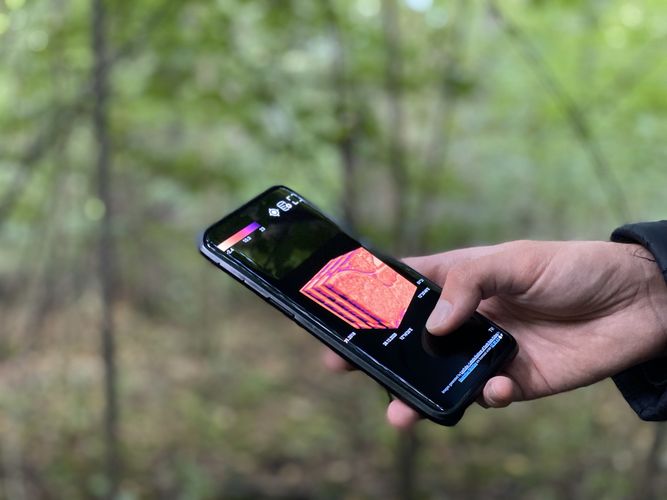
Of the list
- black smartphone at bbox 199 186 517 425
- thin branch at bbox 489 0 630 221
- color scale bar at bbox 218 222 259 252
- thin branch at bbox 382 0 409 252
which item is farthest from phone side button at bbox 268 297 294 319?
thin branch at bbox 382 0 409 252

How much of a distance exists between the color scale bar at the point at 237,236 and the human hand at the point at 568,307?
37 cm

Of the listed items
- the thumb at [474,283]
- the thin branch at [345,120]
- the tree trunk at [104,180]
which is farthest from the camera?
the thin branch at [345,120]

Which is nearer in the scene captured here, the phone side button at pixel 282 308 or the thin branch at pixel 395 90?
the phone side button at pixel 282 308

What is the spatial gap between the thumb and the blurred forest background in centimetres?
124

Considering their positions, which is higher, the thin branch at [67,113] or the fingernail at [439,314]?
the thin branch at [67,113]

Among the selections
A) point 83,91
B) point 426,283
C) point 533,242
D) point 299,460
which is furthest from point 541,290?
point 299,460

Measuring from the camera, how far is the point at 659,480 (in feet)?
12.9

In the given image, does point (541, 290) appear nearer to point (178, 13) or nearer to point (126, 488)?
point (178, 13)

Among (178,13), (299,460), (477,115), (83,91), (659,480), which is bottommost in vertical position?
(299,460)

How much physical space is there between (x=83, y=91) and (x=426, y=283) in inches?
73.3

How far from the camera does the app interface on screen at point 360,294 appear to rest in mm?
1419

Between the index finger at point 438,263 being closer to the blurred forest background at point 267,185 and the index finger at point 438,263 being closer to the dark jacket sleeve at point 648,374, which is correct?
the dark jacket sleeve at point 648,374

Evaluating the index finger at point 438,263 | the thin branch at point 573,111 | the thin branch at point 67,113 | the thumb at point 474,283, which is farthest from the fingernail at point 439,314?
the thin branch at point 67,113

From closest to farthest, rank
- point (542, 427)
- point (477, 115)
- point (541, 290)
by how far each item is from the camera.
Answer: point (541, 290) → point (542, 427) → point (477, 115)
